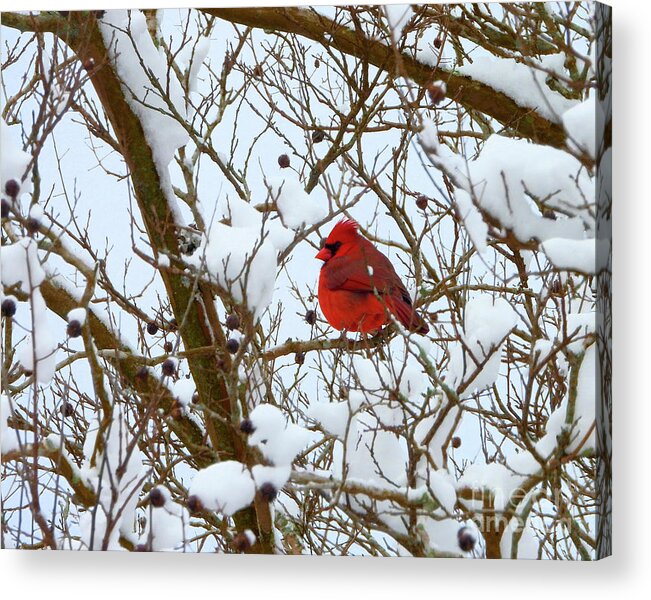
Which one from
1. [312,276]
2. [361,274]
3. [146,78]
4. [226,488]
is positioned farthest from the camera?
[146,78]

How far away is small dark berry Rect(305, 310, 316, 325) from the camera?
3.49 m

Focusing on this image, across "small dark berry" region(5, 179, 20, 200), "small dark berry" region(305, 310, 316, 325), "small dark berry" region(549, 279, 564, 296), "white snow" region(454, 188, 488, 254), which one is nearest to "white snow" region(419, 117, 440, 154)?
"white snow" region(454, 188, 488, 254)

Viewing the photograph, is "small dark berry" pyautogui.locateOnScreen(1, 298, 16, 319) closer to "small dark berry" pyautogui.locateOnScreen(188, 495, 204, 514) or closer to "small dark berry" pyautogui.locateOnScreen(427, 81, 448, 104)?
"small dark berry" pyautogui.locateOnScreen(188, 495, 204, 514)

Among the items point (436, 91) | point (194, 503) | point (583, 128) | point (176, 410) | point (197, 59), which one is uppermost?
point (197, 59)

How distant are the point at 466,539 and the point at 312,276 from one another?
92 cm

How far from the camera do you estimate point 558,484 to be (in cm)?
320

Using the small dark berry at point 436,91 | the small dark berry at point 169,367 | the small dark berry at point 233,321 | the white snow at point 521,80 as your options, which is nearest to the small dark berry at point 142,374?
the small dark berry at point 169,367

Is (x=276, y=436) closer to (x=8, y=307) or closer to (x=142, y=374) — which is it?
(x=142, y=374)

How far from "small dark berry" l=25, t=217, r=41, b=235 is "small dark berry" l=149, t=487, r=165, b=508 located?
939 millimetres

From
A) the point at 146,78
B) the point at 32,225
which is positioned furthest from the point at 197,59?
the point at 32,225

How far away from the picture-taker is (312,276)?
3.48 meters

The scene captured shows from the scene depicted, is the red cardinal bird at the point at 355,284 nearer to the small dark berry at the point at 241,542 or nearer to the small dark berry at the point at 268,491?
the small dark berry at the point at 268,491

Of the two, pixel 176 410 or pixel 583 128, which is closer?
pixel 583 128

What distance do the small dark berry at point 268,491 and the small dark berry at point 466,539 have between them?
56cm
